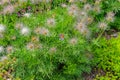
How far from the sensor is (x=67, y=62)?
15.7 ft

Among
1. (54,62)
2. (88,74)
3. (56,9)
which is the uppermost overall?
(56,9)

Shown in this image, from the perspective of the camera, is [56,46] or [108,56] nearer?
[56,46]

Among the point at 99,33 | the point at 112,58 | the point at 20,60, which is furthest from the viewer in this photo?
the point at 99,33

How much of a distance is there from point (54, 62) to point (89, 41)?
68cm

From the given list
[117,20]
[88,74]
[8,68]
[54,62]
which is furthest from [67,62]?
[117,20]

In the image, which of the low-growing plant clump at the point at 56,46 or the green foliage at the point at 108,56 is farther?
the green foliage at the point at 108,56

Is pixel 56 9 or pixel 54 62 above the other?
pixel 56 9

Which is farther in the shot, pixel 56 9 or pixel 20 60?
pixel 56 9

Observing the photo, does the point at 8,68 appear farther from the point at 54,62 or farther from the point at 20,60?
→ the point at 54,62

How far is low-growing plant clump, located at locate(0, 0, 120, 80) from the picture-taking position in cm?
463

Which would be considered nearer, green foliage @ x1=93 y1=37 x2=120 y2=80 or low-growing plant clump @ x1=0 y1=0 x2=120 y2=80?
low-growing plant clump @ x1=0 y1=0 x2=120 y2=80

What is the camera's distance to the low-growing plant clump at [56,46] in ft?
15.2

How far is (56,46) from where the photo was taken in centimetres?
470

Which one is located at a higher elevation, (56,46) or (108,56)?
(56,46)
